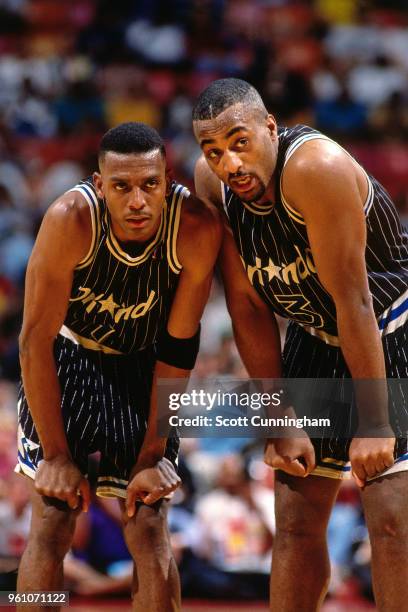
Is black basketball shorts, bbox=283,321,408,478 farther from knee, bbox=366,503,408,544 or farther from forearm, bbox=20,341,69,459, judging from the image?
forearm, bbox=20,341,69,459

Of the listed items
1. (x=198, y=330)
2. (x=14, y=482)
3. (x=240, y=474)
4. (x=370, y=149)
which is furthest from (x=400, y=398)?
(x=370, y=149)

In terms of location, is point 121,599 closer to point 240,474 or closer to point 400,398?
point 240,474

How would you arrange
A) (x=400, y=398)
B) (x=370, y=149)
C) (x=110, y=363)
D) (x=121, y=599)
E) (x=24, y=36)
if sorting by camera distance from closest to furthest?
(x=400, y=398)
(x=110, y=363)
(x=121, y=599)
(x=370, y=149)
(x=24, y=36)

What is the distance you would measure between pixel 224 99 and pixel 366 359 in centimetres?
100

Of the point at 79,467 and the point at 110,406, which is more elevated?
the point at 110,406

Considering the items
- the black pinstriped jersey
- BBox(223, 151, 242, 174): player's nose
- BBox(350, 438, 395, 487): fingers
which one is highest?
BBox(223, 151, 242, 174): player's nose

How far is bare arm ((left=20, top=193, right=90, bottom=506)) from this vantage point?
348 cm

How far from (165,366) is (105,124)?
19.4 feet

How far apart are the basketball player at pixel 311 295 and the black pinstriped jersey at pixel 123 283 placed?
252mm

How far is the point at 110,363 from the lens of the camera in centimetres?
392

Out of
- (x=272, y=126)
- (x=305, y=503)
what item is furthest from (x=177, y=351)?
(x=272, y=126)

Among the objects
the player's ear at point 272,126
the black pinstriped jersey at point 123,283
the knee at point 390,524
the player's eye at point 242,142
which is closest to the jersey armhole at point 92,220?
the black pinstriped jersey at point 123,283

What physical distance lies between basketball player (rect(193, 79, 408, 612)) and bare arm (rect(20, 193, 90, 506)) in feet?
1.75

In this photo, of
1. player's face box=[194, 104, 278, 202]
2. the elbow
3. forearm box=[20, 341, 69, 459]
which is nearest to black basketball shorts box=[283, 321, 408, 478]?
the elbow
